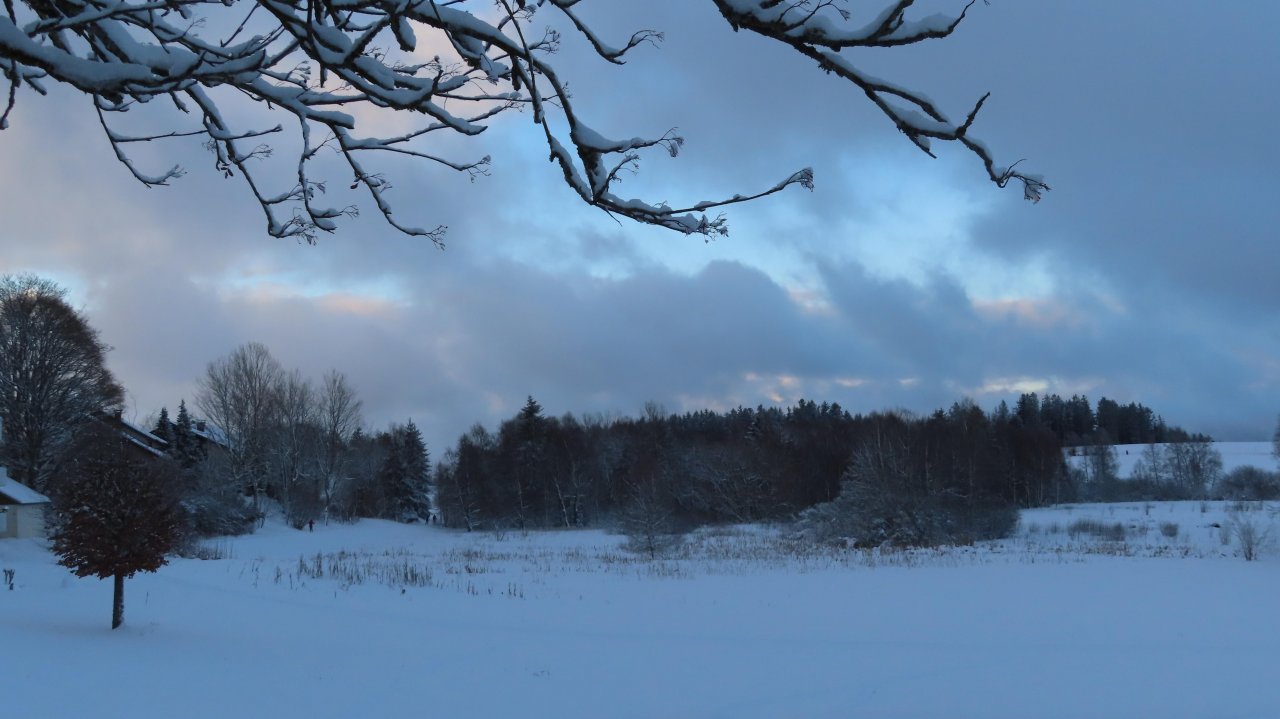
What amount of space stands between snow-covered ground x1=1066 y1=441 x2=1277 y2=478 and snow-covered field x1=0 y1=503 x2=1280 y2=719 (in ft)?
238

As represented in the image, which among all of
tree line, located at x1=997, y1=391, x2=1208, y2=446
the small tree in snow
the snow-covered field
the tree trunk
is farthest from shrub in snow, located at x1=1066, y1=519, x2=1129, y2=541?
tree line, located at x1=997, y1=391, x2=1208, y2=446

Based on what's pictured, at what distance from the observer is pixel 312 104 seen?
3.24 meters

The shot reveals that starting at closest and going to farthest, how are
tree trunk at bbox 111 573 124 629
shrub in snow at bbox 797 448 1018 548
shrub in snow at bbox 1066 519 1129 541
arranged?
tree trunk at bbox 111 573 124 629 → shrub in snow at bbox 797 448 1018 548 → shrub in snow at bbox 1066 519 1129 541

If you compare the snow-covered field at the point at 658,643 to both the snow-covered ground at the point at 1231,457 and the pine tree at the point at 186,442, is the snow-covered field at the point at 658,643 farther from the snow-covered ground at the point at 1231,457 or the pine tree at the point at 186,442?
the snow-covered ground at the point at 1231,457

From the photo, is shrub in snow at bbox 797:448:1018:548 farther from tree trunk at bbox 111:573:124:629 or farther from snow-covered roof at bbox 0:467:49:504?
snow-covered roof at bbox 0:467:49:504

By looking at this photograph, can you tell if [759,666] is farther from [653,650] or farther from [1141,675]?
[1141,675]

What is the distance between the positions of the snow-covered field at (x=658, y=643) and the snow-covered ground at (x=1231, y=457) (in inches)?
2853

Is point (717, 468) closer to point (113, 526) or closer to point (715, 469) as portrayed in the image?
point (715, 469)

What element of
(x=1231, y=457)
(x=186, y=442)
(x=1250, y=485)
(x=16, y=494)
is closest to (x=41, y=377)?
(x=16, y=494)

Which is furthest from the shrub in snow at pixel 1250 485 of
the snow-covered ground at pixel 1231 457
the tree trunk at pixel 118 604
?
the tree trunk at pixel 118 604

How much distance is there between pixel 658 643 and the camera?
10156mm

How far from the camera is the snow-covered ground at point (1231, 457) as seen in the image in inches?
3110

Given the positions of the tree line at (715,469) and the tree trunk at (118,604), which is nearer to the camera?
the tree trunk at (118,604)

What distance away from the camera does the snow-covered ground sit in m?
79.0
